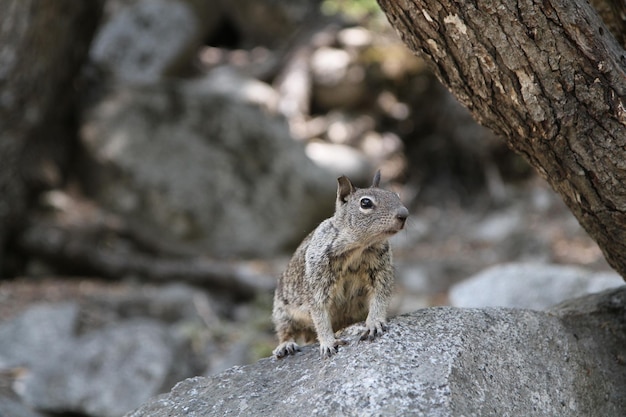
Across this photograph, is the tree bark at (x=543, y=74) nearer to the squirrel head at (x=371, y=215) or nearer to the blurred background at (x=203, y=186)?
the squirrel head at (x=371, y=215)

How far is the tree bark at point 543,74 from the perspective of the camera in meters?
3.70

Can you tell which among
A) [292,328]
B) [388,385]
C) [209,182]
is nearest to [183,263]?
[209,182]

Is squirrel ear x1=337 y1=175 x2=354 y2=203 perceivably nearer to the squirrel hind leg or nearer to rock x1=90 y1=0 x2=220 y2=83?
the squirrel hind leg

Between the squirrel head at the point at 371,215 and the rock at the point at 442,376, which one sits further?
the squirrel head at the point at 371,215

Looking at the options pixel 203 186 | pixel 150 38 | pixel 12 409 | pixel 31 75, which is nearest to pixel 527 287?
pixel 12 409

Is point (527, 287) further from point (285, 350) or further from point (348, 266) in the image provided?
point (285, 350)

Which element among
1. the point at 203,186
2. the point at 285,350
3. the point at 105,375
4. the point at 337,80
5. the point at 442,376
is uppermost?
the point at 337,80

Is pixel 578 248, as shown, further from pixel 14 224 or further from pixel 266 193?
pixel 14 224

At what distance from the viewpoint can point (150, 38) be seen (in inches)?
517

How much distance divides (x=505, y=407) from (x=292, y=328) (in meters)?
1.75

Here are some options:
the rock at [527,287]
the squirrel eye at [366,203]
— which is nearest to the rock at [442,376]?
the squirrel eye at [366,203]

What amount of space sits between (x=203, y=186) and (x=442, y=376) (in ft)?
25.6

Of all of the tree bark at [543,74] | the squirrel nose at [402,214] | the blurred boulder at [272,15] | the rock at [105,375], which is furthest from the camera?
the blurred boulder at [272,15]

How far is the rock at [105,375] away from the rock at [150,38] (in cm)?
590
